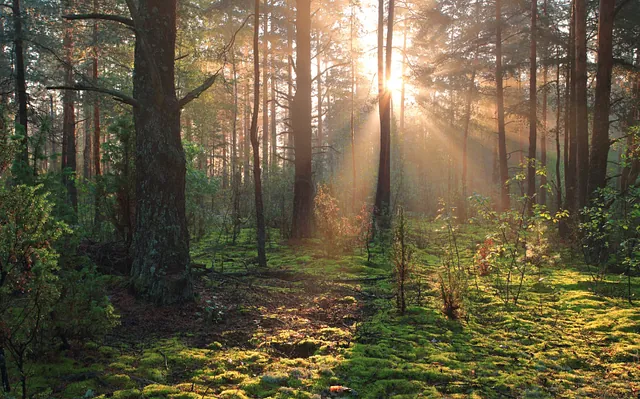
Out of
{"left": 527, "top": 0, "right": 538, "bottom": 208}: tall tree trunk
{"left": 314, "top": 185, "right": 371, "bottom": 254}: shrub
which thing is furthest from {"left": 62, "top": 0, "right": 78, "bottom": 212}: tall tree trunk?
{"left": 527, "top": 0, "right": 538, "bottom": 208}: tall tree trunk

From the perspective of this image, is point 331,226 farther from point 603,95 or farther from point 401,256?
point 603,95

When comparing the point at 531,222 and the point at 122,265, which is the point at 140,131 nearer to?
the point at 122,265

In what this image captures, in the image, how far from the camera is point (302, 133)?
444 inches

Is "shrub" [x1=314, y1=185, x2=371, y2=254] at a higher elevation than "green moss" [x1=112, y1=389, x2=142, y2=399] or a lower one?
higher

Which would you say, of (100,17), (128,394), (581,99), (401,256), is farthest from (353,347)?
(581,99)

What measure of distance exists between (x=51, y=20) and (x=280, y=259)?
12.4 meters

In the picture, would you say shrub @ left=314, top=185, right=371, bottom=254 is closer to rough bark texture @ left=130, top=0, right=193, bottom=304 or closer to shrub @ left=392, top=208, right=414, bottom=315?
shrub @ left=392, top=208, right=414, bottom=315

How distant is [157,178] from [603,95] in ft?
30.6

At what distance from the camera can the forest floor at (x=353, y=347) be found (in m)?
3.11

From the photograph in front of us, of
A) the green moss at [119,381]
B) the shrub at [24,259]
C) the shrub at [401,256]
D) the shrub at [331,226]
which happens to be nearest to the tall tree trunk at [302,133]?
the shrub at [331,226]

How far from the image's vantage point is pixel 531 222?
6707 millimetres

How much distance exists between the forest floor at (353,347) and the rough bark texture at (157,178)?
1.12ft

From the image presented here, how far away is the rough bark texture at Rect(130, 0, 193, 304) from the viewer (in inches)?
192

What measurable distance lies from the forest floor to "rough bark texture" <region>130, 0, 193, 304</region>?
340 millimetres
